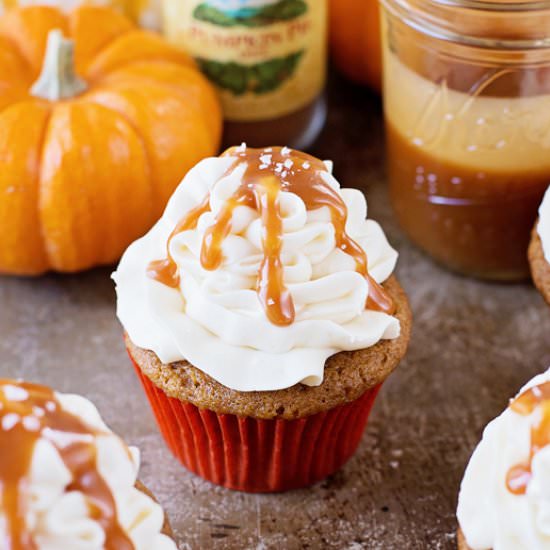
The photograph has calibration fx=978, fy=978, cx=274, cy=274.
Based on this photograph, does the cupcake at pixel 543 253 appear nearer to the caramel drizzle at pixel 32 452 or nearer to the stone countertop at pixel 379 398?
the stone countertop at pixel 379 398

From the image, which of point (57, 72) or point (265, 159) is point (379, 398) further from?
point (57, 72)

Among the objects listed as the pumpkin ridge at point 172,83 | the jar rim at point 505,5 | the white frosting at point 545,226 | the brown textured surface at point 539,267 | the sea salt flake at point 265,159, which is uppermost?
the jar rim at point 505,5

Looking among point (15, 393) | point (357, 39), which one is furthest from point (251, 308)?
point (357, 39)

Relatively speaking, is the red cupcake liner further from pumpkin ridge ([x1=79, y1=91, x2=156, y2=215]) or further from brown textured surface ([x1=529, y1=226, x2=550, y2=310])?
pumpkin ridge ([x1=79, y1=91, x2=156, y2=215])

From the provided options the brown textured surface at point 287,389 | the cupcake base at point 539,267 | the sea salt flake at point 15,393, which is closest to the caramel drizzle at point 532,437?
the brown textured surface at point 287,389

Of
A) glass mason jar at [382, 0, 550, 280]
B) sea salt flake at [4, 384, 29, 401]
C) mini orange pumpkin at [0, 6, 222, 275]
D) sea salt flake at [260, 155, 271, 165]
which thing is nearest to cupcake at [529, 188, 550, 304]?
glass mason jar at [382, 0, 550, 280]
